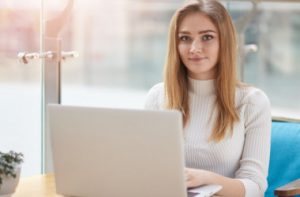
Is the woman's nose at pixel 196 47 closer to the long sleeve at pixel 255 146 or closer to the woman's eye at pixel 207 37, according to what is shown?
the woman's eye at pixel 207 37

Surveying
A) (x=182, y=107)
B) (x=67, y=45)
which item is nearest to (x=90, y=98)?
(x=67, y=45)

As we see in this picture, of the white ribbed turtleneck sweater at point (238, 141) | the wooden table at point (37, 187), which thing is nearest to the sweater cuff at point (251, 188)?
the white ribbed turtleneck sweater at point (238, 141)

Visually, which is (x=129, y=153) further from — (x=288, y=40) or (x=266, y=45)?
(x=288, y=40)

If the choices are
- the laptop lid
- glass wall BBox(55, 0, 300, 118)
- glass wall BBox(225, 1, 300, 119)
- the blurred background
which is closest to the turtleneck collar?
the laptop lid

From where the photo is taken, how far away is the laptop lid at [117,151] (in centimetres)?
148

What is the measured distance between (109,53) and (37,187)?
2477 mm

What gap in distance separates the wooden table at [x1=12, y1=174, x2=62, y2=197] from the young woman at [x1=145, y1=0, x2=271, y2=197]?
481mm

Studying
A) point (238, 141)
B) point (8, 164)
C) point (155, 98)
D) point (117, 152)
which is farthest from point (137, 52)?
point (117, 152)

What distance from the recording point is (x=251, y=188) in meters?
1.92

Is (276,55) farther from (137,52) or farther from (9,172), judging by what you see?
(9,172)

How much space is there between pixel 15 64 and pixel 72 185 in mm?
1578

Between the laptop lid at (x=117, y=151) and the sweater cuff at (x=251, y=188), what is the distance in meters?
0.45

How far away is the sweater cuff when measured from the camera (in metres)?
1.90

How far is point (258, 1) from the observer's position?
3.02 meters
